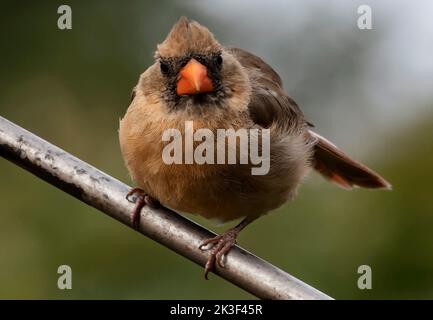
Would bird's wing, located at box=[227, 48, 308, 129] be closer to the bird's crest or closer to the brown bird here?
the brown bird

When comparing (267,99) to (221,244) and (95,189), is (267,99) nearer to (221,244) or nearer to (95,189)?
(221,244)

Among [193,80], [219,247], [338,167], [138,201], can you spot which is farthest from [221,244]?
[338,167]

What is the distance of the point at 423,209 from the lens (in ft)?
11.4

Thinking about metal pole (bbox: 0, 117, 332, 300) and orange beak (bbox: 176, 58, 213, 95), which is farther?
orange beak (bbox: 176, 58, 213, 95)

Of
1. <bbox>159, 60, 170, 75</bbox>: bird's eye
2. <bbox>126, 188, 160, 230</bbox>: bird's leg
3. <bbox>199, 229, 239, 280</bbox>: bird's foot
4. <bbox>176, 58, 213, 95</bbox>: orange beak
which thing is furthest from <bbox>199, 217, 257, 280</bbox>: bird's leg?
<bbox>159, 60, 170, 75</bbox>: bird's eye

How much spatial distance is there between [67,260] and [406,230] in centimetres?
124

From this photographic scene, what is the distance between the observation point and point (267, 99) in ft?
12.3

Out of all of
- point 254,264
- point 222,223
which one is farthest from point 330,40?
point 254,264

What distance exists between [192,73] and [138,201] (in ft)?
1.82

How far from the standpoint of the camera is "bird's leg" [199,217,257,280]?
2.80 m

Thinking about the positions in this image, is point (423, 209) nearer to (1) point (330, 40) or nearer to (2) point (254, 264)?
(2) point (254, 264)

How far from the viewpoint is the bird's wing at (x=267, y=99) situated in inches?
143

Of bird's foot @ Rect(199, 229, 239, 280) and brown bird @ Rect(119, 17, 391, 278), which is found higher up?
brown bird @ Rect(119, 17, 391, 278)

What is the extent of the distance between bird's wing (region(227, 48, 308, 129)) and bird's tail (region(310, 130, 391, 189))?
242 mm
